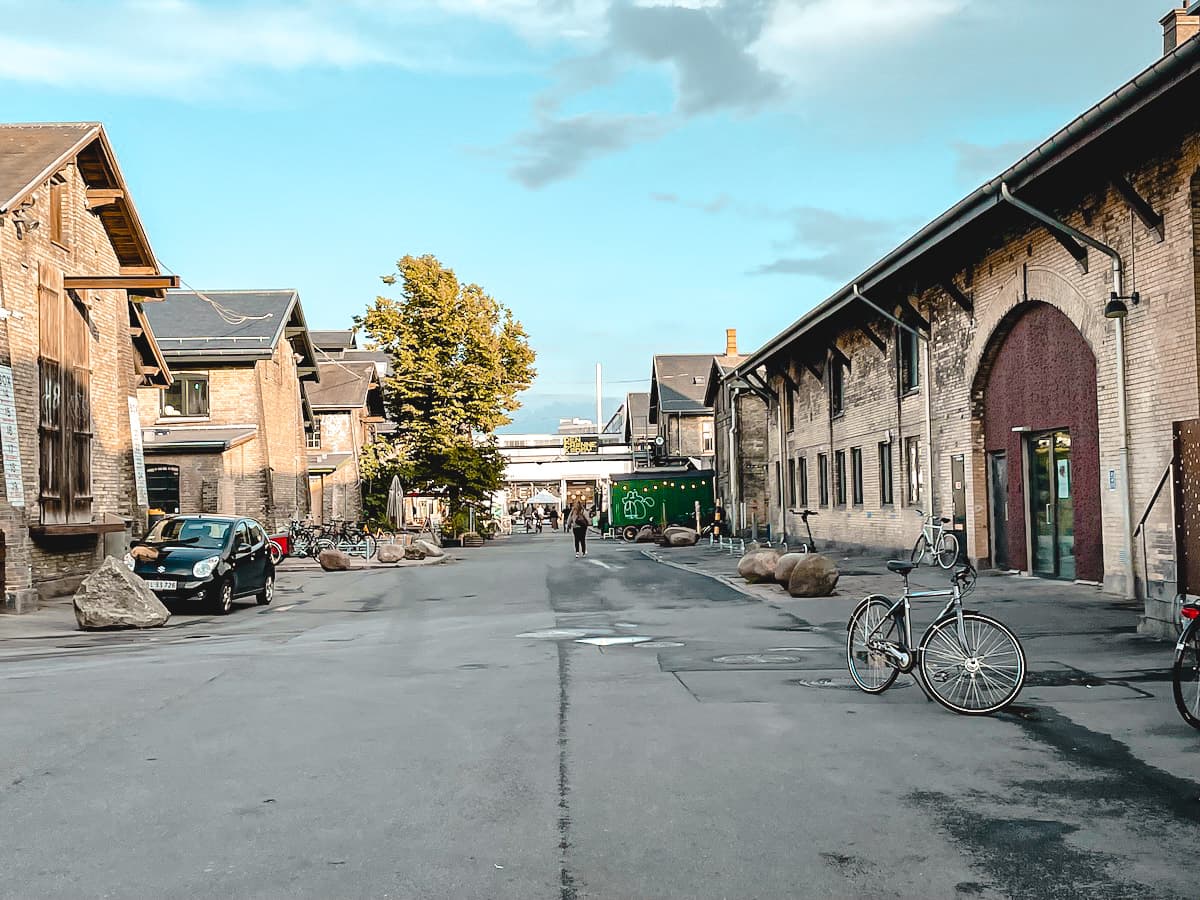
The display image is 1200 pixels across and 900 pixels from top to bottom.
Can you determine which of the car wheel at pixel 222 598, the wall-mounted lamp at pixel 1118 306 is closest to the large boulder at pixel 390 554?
the car wheel at pixel 222 598

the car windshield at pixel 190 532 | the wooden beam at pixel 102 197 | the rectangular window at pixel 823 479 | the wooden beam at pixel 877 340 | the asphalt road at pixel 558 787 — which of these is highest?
the wooden beam at pixel 102 197

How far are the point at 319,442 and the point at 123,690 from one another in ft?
147

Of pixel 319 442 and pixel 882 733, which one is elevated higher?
pixel 319 442

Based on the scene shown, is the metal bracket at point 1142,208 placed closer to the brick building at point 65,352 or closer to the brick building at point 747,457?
the brick building at point 65,352

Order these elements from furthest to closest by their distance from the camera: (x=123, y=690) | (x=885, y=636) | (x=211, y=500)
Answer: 1. (x=211, y=500)
2. (x=123, y=690)
3. (x=885, y=636)

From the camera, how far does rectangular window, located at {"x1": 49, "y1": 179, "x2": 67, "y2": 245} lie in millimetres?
21484

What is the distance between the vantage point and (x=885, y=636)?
9234mm

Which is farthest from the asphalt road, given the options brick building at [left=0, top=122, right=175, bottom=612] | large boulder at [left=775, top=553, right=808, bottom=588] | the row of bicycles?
the row of bicycles

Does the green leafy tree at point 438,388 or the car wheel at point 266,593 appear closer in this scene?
the car wheel at point 266,593

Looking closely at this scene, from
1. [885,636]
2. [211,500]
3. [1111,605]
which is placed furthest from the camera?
[211,500]

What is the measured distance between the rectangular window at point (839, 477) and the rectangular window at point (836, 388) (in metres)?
1.17

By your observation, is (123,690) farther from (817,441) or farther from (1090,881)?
(817,441)

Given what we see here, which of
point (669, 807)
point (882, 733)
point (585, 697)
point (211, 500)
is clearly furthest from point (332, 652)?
point (211, 500)

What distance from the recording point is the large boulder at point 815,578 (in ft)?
58.7
